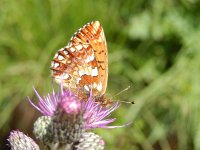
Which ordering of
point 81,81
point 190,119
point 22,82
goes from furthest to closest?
point 22,82, point 190,119, point 81,81

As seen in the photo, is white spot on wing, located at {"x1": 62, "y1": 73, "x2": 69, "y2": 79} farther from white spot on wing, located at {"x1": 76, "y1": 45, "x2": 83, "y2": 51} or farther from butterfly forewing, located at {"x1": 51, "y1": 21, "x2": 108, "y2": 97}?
white spot on wing, located at {"x1": 76, "y1": 45, "x2": 83, "y2": 51}

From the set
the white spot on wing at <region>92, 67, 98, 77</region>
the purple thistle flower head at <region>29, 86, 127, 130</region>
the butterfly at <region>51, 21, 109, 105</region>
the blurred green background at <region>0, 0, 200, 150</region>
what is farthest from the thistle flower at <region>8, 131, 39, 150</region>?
the blurred green background at <region>0, 0, 200, 150</region>

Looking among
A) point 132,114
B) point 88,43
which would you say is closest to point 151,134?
point 132,114

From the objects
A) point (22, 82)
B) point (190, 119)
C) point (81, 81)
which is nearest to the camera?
point (81, 81)

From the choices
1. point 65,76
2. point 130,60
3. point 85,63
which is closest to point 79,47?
point 85,63

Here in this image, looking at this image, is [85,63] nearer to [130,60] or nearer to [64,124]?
[64,124]

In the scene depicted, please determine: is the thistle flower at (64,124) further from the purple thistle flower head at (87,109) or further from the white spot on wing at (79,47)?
the white spot on wing at (79,47)

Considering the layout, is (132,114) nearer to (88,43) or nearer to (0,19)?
(0,19)

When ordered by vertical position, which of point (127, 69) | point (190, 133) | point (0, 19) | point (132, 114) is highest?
point (0, 19)
